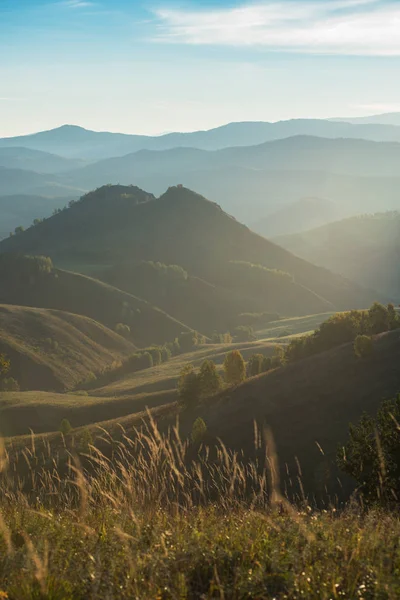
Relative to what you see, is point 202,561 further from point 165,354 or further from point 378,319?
point 165,354

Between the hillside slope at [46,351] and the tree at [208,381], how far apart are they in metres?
102

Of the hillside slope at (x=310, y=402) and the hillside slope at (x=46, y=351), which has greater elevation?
the hillside slope at (x=310, y=402)

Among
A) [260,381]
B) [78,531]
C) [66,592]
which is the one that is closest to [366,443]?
[78,531]

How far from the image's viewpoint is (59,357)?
179 metres

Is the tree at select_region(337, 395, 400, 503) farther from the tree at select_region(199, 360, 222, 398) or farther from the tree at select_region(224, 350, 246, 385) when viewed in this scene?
the tree at select_region(224, 350, 246, 385)

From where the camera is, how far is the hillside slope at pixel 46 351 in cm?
16612

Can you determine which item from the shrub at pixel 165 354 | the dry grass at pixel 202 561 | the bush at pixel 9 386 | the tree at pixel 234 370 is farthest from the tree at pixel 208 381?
the shrub at pixel 165 354

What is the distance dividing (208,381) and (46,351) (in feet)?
392

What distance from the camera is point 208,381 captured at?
2825 inches

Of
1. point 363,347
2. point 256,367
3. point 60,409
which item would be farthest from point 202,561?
point 60,409

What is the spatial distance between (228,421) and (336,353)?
18.2m

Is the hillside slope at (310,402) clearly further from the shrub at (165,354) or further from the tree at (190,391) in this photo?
the shrub at (165,354)

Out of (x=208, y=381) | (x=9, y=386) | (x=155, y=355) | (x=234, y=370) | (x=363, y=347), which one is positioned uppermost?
(x=363, y=347)

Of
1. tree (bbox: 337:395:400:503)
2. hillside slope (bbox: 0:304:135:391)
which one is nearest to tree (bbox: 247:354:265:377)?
tree (bbox: 337:395:400:503)
